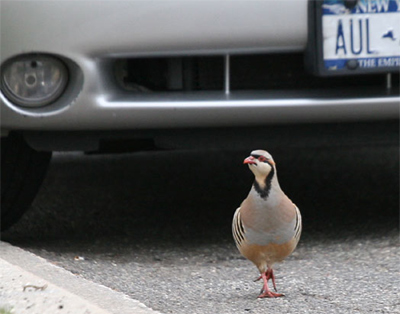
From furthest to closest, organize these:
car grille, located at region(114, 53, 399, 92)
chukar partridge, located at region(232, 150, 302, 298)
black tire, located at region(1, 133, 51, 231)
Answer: black tire, located at region(1, 133, 51, 231), car grille, located at region(114, 53, 399, 92), chukar partridge, located at region(232, 150, 302, 298)

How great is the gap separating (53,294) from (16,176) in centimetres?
116

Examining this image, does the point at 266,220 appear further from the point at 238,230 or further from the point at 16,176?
the point at 16,176

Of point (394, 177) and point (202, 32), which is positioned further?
point (394, 177)

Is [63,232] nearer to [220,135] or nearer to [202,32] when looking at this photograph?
[220,135]

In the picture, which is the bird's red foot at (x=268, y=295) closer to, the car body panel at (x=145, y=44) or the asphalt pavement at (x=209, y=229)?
the asphalt pavement at (x=209, y=229)

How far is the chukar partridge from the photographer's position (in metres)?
2.70

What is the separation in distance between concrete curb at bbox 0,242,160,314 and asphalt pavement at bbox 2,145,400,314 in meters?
0.16

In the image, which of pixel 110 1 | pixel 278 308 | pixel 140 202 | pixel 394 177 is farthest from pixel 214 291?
pixel 394 177

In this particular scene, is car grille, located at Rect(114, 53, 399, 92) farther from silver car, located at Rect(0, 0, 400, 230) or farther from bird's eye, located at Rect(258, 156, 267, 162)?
bird's eye, located at Rect(258, 156, 267, 162)

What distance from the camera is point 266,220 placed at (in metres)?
2.70

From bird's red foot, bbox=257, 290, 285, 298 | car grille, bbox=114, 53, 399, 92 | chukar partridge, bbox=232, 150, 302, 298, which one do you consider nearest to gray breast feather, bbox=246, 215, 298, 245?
chukar partridge, bbox=232, 150, 302, 298

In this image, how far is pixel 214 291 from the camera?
2889 mm

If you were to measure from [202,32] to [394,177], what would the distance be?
2033mm

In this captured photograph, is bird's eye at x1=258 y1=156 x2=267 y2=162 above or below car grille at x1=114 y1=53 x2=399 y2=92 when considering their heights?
below
